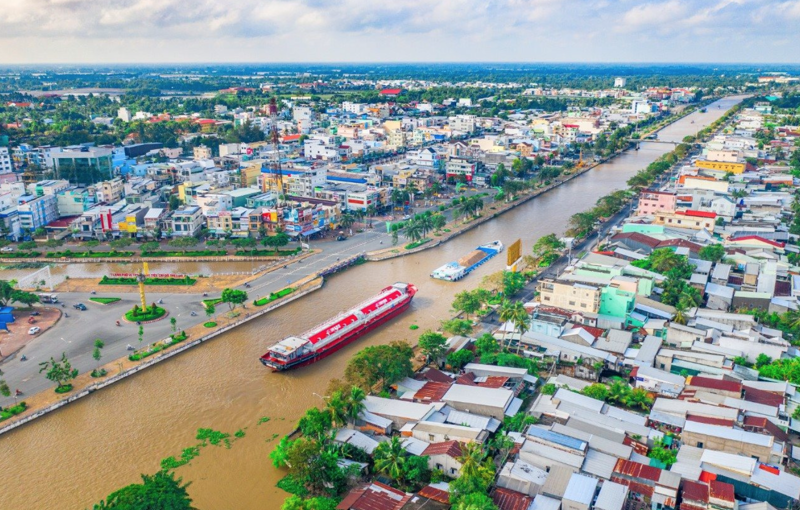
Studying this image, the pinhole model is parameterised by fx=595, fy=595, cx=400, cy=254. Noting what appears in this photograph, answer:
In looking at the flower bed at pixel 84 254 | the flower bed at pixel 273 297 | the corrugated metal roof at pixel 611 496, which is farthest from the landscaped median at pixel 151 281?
the corrugated metal roof at pixel 611 496

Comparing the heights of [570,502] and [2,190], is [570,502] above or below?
below

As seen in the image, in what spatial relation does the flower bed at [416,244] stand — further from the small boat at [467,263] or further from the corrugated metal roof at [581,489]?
the corrugated metal roof at [581,489]

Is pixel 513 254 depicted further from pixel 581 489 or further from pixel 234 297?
pixel 581 489

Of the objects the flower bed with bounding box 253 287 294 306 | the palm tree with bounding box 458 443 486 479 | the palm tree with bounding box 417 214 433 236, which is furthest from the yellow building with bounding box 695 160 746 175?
the palm tree with bounding box 458 443 486 479

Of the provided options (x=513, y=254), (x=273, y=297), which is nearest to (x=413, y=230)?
(x=513, y=254)

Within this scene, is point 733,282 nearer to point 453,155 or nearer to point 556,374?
point 556,374

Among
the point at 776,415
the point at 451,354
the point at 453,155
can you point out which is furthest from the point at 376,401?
the point at 453,155
